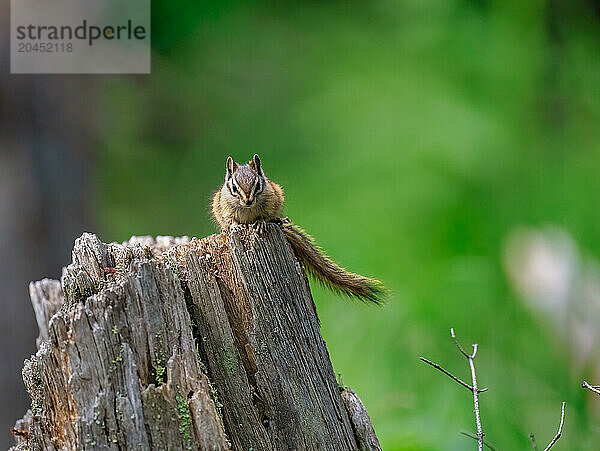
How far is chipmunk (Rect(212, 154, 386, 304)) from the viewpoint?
83.0 inches

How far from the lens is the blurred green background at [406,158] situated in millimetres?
4285

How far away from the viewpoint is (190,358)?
5.06 feet

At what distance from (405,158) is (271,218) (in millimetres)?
3278

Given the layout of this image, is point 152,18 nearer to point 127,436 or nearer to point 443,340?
point 443,340

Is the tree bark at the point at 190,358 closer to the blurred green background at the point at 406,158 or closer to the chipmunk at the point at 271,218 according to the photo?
the chipmunk at the point at 271,218

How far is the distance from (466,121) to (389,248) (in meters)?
1.11

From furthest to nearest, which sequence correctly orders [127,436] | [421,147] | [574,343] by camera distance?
[421,147] → [574,343] → [127,436]

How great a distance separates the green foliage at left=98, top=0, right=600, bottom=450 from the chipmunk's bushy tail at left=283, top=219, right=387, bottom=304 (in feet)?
5.21

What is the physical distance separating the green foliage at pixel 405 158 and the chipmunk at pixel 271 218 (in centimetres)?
162

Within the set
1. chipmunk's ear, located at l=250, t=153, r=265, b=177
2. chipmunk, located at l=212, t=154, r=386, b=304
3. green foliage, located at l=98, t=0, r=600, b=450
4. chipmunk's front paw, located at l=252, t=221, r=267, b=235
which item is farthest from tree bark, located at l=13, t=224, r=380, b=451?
green foliage, located at l=98, t=0, r=600, b=450

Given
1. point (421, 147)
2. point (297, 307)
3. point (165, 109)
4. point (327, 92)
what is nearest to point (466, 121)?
point (421, 147)

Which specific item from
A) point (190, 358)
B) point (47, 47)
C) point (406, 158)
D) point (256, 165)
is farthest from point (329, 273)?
point (47, 47)

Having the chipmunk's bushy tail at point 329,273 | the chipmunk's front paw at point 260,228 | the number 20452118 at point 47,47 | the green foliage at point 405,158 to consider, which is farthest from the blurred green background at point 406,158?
the chipmunk's front paw at point 260,228

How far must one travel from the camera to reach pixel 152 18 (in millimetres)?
6098
